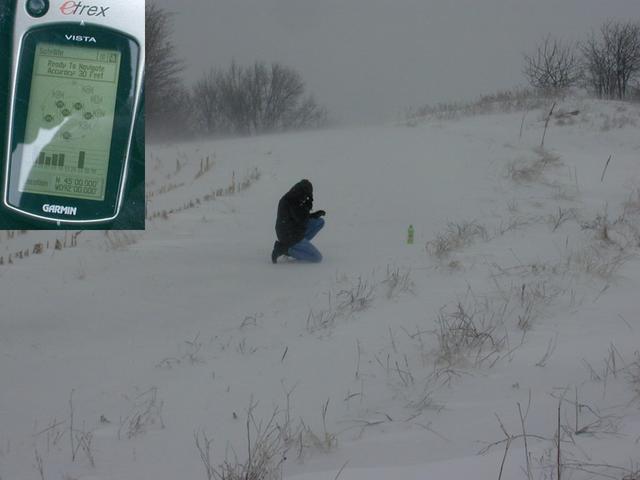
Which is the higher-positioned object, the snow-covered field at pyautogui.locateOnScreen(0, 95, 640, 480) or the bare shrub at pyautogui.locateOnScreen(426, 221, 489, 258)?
the bare shrub at pyautogui.locateOnScreen(426, 221, 489, 258)

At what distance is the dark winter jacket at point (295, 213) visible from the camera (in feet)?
22.8

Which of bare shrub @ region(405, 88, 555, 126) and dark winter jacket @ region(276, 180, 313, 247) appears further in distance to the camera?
bare shrub @ region(405, 88, 555, 126)

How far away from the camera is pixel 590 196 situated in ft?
32.1

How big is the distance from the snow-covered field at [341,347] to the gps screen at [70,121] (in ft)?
4.45

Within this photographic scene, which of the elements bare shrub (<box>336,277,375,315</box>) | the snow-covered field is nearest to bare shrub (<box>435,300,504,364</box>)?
the snow-covered field

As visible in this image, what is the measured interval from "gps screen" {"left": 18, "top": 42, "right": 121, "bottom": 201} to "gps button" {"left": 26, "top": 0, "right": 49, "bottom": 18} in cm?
16

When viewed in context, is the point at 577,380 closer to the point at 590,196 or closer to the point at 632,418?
the point at 632,418

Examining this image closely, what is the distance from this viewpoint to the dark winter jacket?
6.96 meters

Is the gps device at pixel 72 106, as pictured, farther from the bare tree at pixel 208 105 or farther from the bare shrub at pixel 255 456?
the bare tree at pixel 208 105

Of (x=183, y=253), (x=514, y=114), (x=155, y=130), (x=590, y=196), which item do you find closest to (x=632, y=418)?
(x=183, y=253)

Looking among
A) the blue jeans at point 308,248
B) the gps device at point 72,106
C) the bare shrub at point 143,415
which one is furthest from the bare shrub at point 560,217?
the gps device at point 72,106

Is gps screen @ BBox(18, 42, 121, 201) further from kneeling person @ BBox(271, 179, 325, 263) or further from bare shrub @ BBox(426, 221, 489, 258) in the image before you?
bare shrub @ BBox(426, 221, 489, 258)

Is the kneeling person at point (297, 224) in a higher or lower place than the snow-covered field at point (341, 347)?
higher

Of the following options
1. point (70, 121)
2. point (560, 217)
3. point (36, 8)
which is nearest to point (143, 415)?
point (70, 121)
